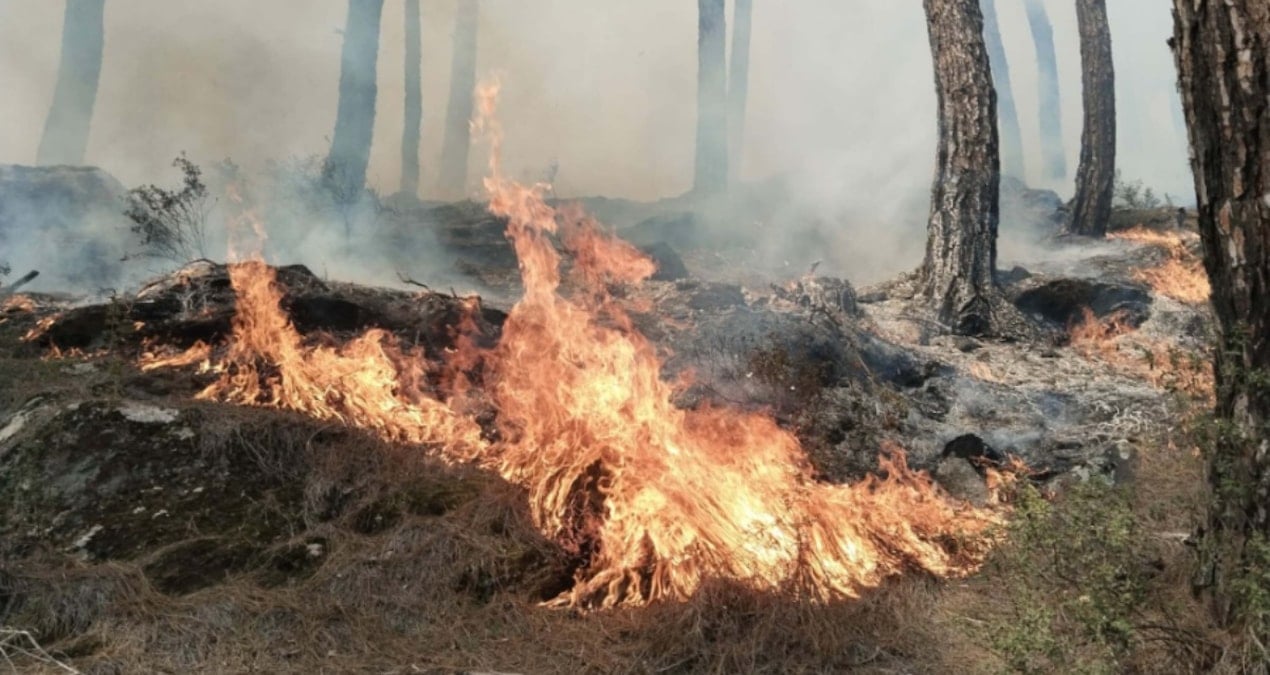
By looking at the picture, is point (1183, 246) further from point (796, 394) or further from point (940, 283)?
point (796, 394)

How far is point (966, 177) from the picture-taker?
926 centimetres

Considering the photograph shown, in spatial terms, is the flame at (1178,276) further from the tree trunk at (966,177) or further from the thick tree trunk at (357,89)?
the thick tree trunk at (357,89)

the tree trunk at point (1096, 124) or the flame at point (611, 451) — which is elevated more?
the tree trunk at point (1096, 124)

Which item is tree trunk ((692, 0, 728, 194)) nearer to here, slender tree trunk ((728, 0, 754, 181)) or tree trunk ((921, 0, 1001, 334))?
slender tree trunk ((728, 0, 754, 181))

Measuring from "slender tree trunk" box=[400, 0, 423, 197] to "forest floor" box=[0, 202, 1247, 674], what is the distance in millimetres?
21067

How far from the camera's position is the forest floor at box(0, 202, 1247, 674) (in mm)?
3062

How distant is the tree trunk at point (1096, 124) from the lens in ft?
42.8

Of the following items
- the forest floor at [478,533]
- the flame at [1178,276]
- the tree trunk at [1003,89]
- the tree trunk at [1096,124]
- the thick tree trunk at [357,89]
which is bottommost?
the forest floor at [478,533]

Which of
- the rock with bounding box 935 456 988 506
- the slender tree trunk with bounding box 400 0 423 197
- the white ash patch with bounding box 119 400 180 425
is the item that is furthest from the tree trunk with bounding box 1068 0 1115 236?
the slender tree trunk with bounding box 400 0 423 197

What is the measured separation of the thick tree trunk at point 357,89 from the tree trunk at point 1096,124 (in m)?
14.6

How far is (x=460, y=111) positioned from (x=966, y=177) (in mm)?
22770

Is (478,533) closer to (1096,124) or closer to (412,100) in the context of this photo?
(1096,124)

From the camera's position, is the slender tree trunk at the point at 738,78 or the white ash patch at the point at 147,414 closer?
the white ash patch at the point at 147,414

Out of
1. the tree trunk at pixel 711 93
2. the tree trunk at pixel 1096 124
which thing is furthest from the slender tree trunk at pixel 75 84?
the tree trunk at pixel 1096 124
